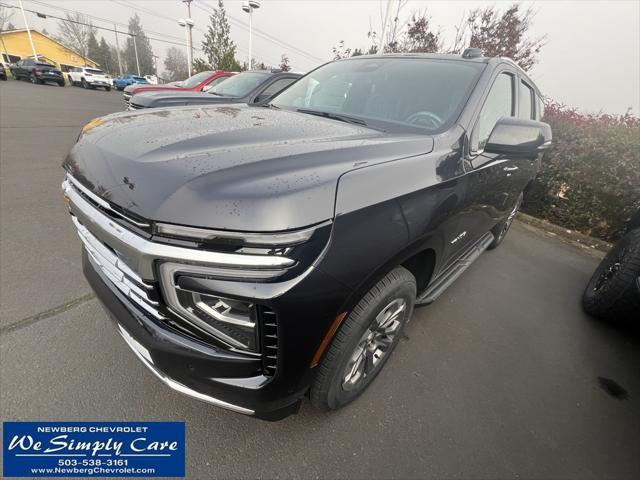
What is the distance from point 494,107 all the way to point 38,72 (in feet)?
115

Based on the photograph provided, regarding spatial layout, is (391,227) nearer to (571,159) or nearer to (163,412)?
(163,412)

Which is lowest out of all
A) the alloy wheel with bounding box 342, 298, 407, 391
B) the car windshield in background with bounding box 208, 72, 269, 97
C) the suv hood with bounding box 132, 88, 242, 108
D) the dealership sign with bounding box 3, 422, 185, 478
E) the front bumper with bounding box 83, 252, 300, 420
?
the dealership sign with bounding box 3, 422, 185, 478

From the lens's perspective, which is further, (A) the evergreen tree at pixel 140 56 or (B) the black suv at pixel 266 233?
(A) the evergreen tree at pixel 140 56

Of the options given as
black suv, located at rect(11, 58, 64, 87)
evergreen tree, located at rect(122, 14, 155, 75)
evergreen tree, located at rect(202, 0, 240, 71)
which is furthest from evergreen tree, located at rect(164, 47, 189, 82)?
evergreen tree, located at rect(202, 0, 240, 71)

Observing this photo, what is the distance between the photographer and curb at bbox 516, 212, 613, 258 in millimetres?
4715

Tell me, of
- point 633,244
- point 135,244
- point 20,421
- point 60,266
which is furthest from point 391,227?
A: point 60,266

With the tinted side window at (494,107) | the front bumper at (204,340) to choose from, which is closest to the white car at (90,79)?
the front bumper at (204,340)

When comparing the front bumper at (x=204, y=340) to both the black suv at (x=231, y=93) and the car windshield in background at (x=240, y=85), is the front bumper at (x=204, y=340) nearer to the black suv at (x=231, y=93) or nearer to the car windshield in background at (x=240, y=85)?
the black suv at (x=231, y=93)

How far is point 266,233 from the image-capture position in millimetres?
998

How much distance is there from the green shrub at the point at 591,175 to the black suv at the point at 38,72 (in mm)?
34483

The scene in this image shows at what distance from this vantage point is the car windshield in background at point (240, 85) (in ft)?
20.2

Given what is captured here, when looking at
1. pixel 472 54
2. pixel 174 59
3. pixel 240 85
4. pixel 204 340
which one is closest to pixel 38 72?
pixel 240 85

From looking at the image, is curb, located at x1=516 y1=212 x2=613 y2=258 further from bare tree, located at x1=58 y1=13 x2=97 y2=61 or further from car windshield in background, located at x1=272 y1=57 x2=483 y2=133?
bare tree, located at x1=58 y1=13 x2=97 y2=61

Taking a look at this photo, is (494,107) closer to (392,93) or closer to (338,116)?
(392,93)
